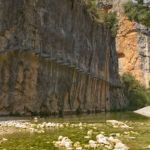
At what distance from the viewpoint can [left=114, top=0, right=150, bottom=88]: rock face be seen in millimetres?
89875

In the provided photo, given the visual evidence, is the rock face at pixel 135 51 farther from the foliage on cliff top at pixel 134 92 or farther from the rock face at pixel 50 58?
the rock face at pixel 50 58

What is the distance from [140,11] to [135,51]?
37939 millimetres

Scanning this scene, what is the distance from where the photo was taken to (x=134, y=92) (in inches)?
3182

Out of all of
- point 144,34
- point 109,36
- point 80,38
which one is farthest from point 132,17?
point 144,34

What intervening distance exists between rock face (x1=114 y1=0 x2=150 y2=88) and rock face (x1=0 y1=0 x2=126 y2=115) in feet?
86.9

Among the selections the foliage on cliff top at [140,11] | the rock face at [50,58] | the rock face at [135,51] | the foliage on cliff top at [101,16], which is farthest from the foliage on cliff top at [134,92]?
the foliage on cliff top at [140,11]

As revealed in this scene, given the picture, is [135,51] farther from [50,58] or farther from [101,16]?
[50,58]

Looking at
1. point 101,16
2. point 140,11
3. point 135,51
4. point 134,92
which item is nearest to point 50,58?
point 140,11

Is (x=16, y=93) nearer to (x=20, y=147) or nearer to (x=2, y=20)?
(x=2, y=20)

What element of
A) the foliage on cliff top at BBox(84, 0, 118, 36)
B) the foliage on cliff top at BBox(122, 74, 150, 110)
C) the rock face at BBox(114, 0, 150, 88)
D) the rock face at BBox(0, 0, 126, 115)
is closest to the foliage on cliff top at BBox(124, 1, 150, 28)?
the rock face at BBox(0, 0, 126, 115)

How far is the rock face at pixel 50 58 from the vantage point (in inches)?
1330

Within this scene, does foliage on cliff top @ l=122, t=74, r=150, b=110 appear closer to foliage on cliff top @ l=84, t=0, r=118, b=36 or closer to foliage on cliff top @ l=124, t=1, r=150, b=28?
foliage on cliff top @ l=84, t=0, r=118, b=36

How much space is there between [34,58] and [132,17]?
2056 centimetres

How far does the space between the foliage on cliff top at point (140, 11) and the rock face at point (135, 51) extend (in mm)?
35575
